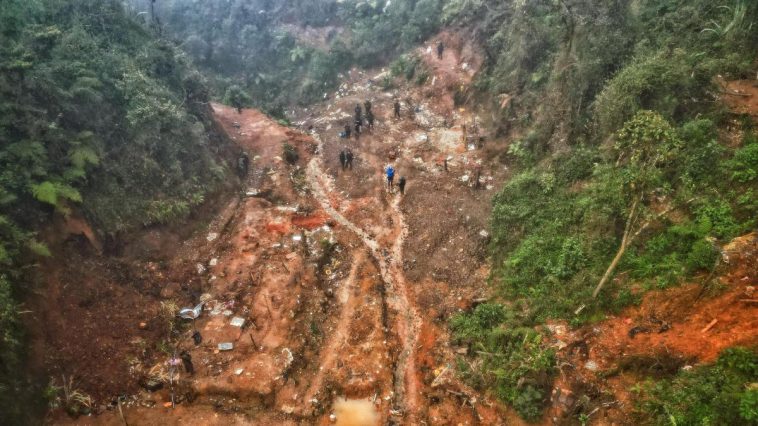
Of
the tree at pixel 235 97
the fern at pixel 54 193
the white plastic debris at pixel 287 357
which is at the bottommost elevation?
the white plastic debris at pixel 287 357

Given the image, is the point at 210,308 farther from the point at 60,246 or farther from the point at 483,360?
the point at 483,360

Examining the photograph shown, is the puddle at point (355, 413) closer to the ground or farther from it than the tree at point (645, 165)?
closer to the ground

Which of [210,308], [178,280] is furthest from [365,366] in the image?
[178,280]

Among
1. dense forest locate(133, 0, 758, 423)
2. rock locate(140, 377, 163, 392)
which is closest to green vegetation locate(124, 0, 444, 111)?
dense forest locate(133, 0, 758, 423)

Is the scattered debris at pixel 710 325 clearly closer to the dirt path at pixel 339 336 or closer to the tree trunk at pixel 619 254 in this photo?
the tree trunk at pixel 619 254

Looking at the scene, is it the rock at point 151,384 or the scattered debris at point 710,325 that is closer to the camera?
the scattered debris at point 710,325

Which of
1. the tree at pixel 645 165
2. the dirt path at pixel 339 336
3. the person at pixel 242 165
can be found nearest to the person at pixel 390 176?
the dirt path at pixel 339 336
